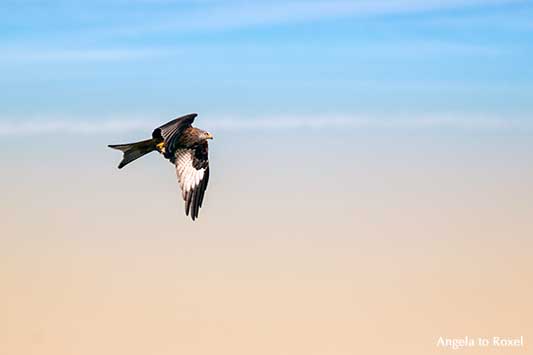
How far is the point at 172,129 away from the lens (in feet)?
66.4

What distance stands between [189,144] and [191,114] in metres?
0.89

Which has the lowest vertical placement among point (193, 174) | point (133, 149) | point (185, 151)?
point (193, 174)

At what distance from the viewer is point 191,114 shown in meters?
21.0

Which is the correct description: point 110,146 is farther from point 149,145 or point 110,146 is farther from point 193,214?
point 193,214

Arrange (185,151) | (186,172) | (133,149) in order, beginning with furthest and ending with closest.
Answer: (185,151), (186,172), (133,149)

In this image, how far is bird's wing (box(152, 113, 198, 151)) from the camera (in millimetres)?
20141

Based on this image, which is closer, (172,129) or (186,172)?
(172,129)

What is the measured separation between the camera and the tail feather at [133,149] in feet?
68.4

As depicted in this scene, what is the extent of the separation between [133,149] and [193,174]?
62.7 inches

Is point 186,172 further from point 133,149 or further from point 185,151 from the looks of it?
point 133,149

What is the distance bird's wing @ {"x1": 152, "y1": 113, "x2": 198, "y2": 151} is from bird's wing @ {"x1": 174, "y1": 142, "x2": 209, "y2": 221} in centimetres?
46

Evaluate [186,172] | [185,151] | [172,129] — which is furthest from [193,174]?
[172,129]

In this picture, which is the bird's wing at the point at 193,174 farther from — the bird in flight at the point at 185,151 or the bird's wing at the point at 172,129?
the bird's wing at the point at 172,129

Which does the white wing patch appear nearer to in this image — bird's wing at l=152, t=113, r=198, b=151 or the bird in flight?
the bird in flight
